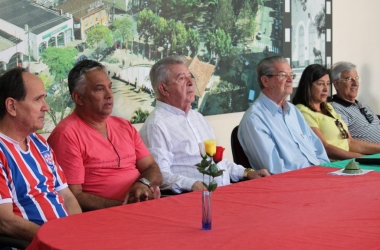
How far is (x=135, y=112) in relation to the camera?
446 cm

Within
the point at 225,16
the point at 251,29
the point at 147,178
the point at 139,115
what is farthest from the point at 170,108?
the point at 251,29

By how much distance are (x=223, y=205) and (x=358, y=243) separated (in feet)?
A: 2.27

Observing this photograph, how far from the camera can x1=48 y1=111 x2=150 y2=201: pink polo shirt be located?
9.84 feet

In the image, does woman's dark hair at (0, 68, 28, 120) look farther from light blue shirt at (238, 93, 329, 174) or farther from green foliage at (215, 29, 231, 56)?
green foliage at (215, 29, 231, 56)

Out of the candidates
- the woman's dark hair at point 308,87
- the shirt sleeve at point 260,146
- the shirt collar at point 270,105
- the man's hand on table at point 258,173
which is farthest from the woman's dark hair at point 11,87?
the woman's dark hair at point 308,87

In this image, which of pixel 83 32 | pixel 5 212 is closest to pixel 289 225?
pixel 5 212

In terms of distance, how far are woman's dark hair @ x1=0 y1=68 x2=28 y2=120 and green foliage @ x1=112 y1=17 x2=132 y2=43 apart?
1.71 meters

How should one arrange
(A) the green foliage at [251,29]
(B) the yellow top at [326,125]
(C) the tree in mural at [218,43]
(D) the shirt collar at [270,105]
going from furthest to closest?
(A) the green foliage at [251,29] < (C) the tree in mural at [218,43] < (B) the yellow top at [326,125] < (D) the shirt collar at [270,105]

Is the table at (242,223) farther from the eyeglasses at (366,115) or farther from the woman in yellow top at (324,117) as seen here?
the eyeglasses at (366,115)

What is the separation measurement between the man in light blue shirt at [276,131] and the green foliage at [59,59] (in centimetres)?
119

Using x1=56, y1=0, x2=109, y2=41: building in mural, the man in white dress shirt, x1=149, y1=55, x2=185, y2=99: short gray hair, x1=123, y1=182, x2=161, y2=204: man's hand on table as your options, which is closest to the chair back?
the man in white dress shirt

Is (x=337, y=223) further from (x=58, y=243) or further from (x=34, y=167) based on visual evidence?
(x=34, y=167)

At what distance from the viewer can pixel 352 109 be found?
5.17 metres

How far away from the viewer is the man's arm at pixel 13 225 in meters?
2.42
